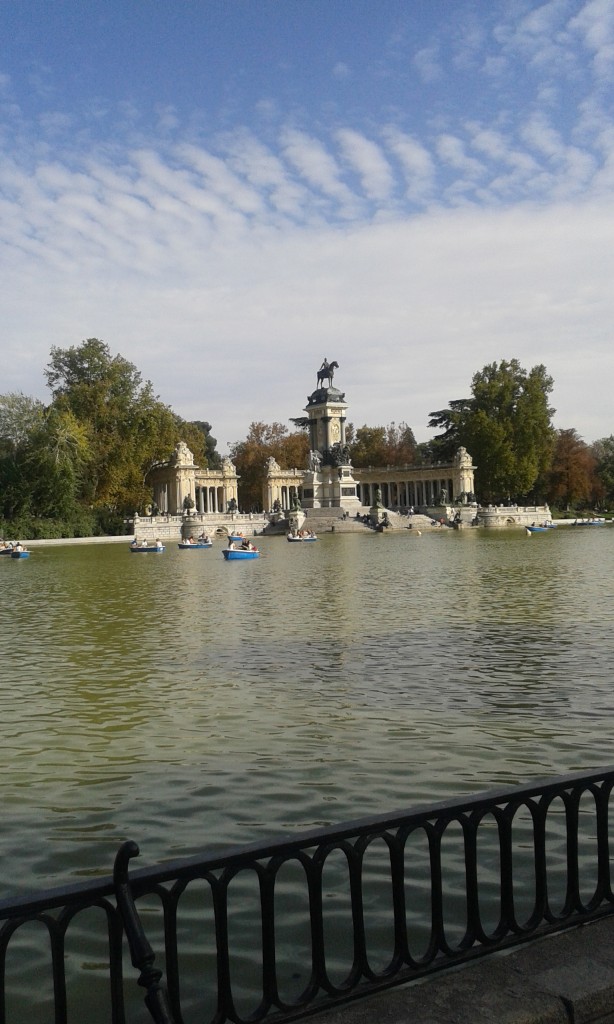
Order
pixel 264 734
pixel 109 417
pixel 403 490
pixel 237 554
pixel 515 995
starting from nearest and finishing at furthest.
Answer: pixel 515 995, pixel 264 734, pixel 237 554, pixel 109 417, pixel 403 490

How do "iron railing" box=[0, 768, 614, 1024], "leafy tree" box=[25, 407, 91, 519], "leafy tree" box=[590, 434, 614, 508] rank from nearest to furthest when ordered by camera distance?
"iron railing" box=[0, 768, 614, 1024] → "leafy tree" box=[25, 407, 91, 519] → "leafy tree" box=[590, 434, 614, 508]

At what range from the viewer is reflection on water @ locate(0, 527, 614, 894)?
7027 millimetres

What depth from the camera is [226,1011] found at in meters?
3.64

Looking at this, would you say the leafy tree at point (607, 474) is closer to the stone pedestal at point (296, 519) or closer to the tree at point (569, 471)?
the tree at point (569, 471)

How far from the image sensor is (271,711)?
33.7 ft

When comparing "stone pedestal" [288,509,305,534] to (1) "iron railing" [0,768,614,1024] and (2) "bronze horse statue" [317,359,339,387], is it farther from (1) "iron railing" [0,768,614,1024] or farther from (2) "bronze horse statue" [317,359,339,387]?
(1) "iron railing" [0,768,614,1024]

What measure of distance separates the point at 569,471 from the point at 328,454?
25.3 m

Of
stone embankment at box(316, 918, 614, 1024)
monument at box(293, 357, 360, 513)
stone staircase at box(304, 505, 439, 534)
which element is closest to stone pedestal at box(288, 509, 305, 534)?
stone staircase at box(304, 505, 439, 534)

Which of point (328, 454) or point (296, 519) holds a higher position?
point (328, 454)

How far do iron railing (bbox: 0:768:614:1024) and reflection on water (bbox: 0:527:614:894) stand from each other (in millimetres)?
913

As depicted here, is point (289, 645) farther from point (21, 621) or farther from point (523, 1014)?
point (523, 1014)

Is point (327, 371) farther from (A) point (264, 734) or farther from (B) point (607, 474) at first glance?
(A) point (264, 734)

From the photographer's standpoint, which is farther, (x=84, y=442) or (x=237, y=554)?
(x=84, y=442)

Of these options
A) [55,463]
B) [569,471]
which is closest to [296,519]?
[55,463]
